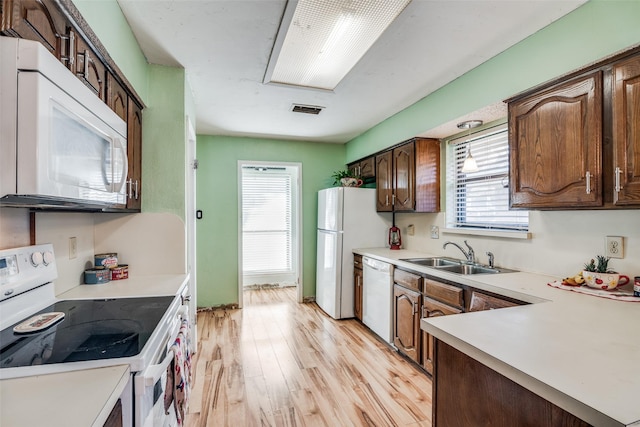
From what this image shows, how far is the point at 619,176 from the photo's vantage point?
4.66 feet

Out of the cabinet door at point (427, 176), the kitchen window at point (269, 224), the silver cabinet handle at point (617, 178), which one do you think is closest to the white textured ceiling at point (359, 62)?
the cabinet door at point (427, 176)

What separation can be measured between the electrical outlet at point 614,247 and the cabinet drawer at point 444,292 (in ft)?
2.65

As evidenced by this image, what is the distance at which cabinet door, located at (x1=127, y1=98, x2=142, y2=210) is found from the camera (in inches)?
74.1

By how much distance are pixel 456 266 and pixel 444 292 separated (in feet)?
2.00

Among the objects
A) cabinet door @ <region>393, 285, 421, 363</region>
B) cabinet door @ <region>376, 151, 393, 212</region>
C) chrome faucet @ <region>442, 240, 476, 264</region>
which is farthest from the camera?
cabinet door @ <region>376, 151, 393, 212</region>

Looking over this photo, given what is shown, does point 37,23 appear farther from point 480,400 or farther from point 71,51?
point 480,400

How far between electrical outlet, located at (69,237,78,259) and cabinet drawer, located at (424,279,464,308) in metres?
2.36

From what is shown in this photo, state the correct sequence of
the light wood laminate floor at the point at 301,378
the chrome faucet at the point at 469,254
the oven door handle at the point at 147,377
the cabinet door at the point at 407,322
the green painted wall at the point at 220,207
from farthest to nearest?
the green painted wall at the point at 220,207
the chrome faucet at the point at 469,254
the cabinet door at the point at 407,322
the light wood laminate floor at the point at 301,378
the oven door handle at the point at 147,377

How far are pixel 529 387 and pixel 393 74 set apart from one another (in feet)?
7.02

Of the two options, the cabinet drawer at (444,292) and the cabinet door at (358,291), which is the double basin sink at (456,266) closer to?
the cabinet drawer at (444,292)

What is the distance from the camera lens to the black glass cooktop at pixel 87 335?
3.16 feet

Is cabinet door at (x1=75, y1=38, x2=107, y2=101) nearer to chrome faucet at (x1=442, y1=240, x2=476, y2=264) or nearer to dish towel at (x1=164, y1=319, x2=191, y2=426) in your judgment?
dish towel at (x1=164, y1=319, x2=191, y2=426)

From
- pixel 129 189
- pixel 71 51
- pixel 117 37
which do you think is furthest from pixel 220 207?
pixel 71 51

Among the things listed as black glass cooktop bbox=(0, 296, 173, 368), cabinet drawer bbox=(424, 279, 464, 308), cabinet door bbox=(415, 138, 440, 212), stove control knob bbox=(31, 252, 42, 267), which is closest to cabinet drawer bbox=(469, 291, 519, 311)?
cabinet drawer bbox=(424, 279, 464, 308)
